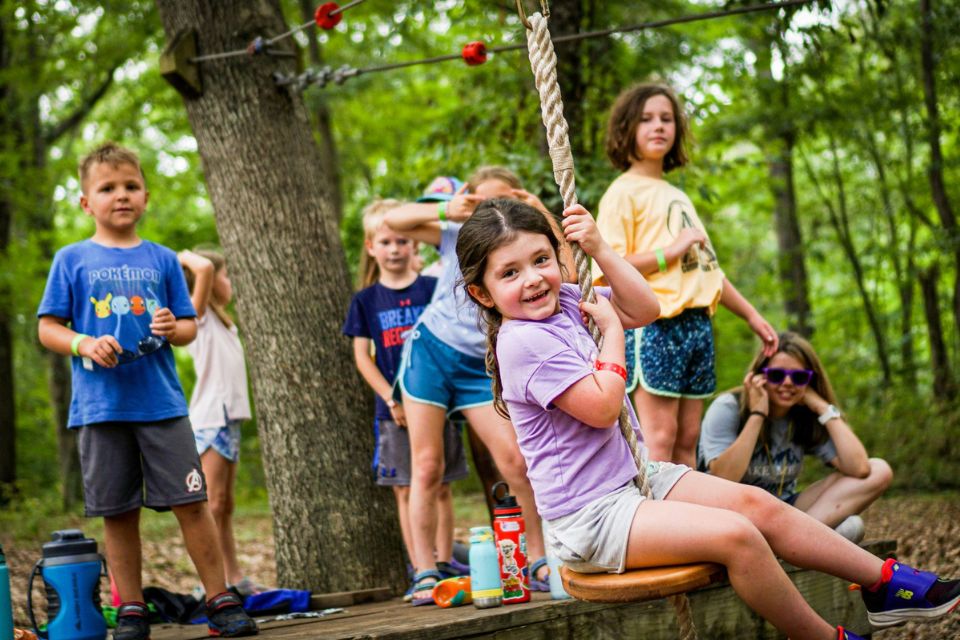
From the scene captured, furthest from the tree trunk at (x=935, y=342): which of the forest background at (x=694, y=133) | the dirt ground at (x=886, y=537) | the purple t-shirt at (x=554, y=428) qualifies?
the purple t-shirt at (x=554, y=428)

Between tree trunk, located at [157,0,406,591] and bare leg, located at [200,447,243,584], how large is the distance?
0.97 ft

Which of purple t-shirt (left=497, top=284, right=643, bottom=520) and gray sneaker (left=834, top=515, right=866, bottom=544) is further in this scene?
gray sneaker (left=834, top=515, right=866, bottom=544)

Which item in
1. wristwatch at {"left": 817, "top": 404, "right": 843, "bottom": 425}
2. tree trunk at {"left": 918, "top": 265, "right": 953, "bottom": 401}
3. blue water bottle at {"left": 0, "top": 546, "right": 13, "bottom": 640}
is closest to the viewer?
blue water bottle at {"left": 0, "top": 546, "right": 13, "bottom": 640}

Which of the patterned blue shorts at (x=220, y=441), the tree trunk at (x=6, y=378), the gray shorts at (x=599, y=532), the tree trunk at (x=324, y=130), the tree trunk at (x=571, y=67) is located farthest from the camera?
the tree trunk at (x=324, y=130)

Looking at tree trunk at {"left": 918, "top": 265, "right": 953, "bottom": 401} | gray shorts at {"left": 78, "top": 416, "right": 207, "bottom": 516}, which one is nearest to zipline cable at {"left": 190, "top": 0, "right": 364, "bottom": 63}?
gray shorts at {"left": 78, "top": 416, "right": 207, "bottom": 516}

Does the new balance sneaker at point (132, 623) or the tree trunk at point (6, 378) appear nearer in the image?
the new balance sneaker at point (132, 623)

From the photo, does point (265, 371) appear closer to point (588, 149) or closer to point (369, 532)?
point (369, 532)

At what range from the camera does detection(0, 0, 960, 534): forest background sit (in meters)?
7.95

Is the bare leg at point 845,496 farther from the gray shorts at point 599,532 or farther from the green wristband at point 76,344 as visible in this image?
the green wristband at point 76,344

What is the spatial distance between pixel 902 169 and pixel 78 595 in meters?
11.4

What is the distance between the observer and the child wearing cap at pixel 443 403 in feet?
13.3

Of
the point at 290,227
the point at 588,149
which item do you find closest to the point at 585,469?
the point at 290,227

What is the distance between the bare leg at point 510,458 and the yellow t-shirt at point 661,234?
28.9 inches

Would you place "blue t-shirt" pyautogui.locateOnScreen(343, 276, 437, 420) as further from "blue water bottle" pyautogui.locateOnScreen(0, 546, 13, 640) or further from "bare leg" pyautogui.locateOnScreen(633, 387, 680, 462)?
"blue water bottle" pyautogui.locateOnScreen(0, 546, 13, 640)
